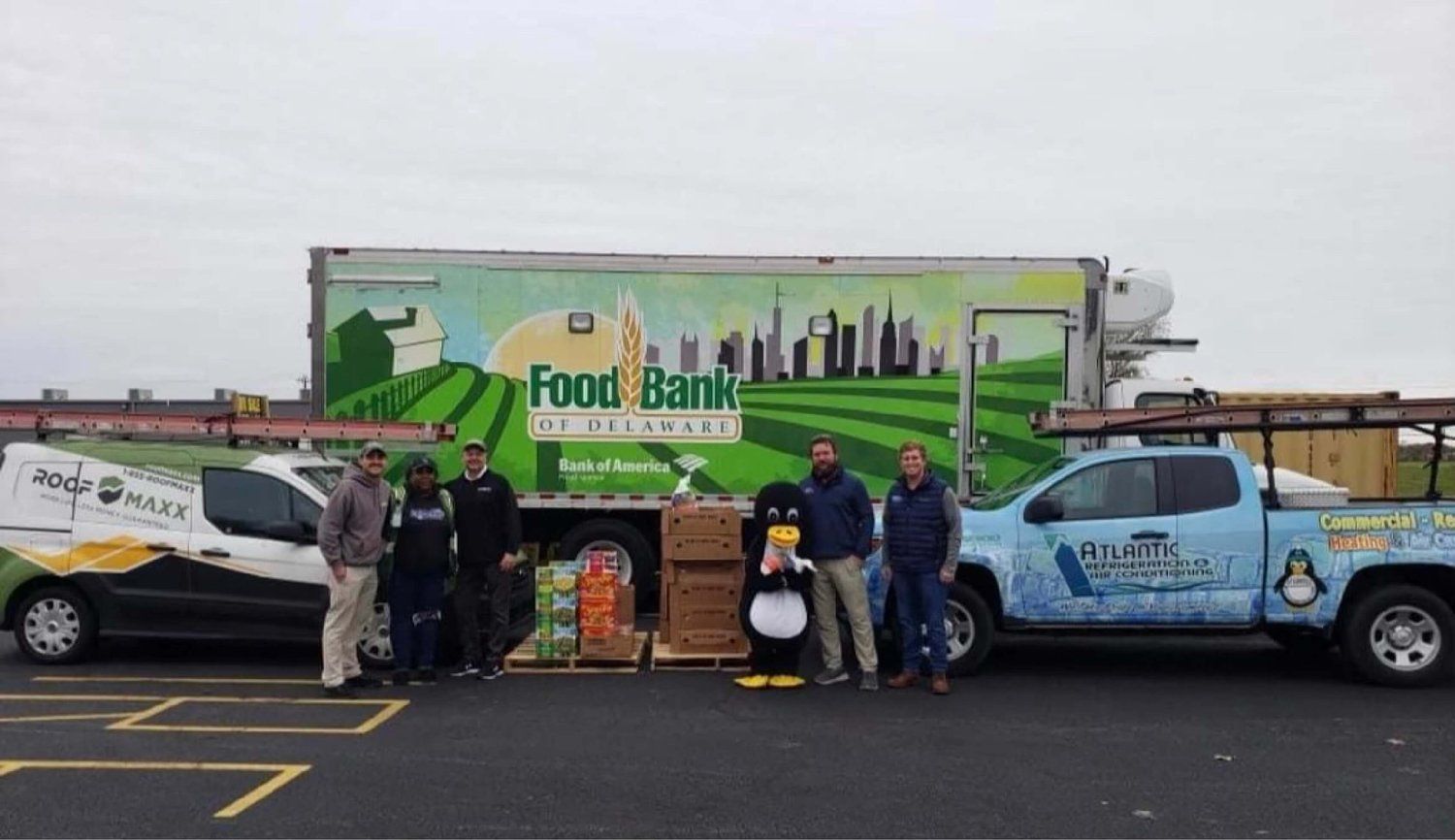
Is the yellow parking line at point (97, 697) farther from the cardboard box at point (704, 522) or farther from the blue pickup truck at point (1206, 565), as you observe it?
the blue pickup truck at point (1206, 565)

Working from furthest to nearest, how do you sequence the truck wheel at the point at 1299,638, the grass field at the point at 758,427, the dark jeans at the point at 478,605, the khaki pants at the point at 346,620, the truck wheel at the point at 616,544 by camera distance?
the truck wheel at the point at 616,544
the grass field at the point at 758,427
the dark jeans at the point at 478,605
the truck wheel at the point at 1299,638
the khaki pants at the point at 346,620

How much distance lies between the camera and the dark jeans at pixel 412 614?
335 inches

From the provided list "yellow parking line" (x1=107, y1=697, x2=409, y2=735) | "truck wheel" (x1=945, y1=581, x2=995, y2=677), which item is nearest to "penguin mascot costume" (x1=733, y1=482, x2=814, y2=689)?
"truck wheel" (x1=945, y1=581, x2=995, y2=677)

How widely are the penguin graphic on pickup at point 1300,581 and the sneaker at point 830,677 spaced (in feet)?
10.4

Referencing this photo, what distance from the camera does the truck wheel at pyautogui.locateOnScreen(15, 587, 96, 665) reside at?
8961 millimetres

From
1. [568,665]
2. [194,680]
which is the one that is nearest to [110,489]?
[194,680]

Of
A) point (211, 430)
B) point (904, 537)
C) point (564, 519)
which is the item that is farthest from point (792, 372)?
point (211, 430)

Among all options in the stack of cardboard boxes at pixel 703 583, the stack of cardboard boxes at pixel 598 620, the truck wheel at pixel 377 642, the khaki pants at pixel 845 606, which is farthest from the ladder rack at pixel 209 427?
the khaki pants at pixel 845 606

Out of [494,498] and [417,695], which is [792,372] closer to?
[494,498]

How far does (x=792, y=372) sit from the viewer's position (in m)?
11.3

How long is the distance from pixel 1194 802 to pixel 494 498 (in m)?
5.24

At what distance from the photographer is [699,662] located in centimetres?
894

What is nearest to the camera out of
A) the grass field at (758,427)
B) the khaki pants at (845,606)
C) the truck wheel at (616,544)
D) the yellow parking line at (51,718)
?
the yellow parking line at (51,718)

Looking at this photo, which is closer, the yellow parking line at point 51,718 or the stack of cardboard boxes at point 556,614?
the yellow parking line at point 51,718
